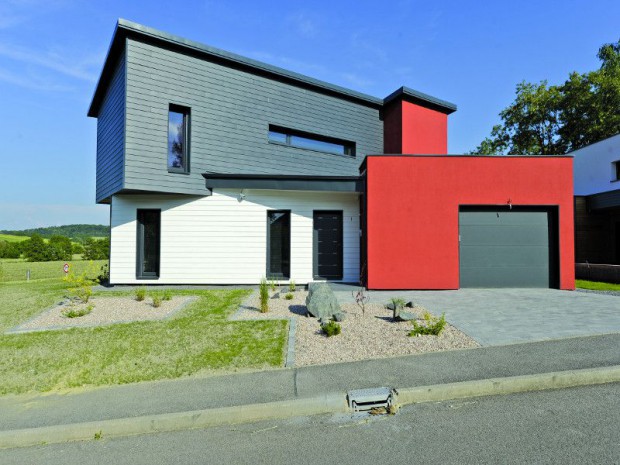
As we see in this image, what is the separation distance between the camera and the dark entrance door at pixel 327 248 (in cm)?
1273

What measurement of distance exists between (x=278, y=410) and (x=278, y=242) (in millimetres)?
9208

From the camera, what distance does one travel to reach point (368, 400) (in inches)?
149

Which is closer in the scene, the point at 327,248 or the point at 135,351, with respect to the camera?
the point at 135,351

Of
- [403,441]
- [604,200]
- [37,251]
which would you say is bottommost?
[403,441]

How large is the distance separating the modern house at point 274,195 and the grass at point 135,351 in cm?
487

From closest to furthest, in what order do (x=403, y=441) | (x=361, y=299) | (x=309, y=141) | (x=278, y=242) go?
1. (x=403, y=441)
2. (x=361, y=299)
3. (x=278, y=242)
4. (x=309, y=141)

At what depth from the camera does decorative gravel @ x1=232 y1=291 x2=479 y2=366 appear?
5.23m

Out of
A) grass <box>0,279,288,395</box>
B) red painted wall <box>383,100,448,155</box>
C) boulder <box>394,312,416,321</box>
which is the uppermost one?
red painted wall <box>383,100,448,155</box>

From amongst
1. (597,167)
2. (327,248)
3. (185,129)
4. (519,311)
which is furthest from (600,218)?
(185,129)

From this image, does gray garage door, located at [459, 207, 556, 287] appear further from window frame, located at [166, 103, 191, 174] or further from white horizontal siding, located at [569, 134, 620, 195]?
white horizontal siding, located at [569, 134, 620, 195]

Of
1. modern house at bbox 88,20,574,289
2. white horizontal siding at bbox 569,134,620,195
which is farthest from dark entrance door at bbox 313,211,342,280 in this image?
white horizontal siding at bbox 569,134,620,195

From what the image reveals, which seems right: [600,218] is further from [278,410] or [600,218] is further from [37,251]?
[37,251]

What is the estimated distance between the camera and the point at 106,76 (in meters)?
12.9

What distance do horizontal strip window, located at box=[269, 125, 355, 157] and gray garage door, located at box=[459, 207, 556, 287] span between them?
22.3ft
